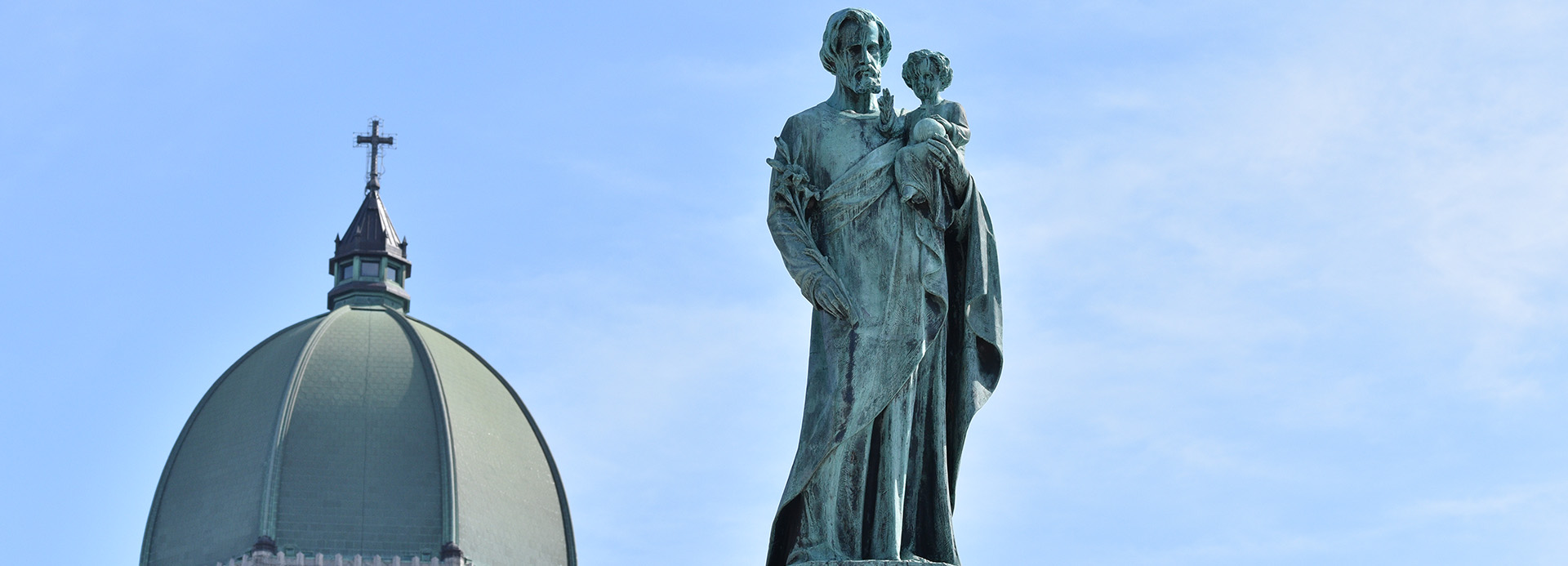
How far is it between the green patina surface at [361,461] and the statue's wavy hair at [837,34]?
109772 millimetres

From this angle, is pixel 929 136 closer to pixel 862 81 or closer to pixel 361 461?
pixel 862 81

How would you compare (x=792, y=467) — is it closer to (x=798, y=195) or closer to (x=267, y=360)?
(x=798, y=195)

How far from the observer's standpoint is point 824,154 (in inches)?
500

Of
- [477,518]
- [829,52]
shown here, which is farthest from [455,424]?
[829,52]

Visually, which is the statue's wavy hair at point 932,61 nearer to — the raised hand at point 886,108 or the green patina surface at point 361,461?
the raised hand at point 886,108

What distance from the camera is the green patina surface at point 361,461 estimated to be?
401ft

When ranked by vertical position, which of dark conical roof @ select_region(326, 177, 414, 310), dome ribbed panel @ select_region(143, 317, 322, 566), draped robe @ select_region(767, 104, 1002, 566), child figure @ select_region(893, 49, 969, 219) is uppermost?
dark conical roof @ select_region(326, 177, 414, 310)

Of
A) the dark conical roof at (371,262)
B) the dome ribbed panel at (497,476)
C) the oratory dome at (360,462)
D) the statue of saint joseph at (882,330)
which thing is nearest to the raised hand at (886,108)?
the statue of saint joseph at (882,330)

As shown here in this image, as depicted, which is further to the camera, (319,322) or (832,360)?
(319,322)

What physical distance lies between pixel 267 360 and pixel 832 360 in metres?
120

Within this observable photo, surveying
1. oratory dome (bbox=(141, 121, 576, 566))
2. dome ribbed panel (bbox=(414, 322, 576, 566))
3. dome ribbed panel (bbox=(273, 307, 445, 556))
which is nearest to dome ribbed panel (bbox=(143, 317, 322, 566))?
oratory dome (bbox=(141, 121, 576, 566))

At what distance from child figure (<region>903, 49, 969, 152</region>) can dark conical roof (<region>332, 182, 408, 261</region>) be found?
5079 inches

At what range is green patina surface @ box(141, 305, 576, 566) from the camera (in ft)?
401

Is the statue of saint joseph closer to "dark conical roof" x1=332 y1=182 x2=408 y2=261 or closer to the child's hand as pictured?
the child's hand
